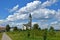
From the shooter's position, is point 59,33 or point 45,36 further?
point 59,33

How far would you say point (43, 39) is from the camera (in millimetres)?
27328

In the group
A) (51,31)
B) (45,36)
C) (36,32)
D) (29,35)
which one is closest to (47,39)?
(45,36)

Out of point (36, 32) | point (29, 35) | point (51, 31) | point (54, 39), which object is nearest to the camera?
point (54, 39)

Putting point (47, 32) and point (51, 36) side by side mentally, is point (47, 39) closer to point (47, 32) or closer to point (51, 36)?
point (47, 32)

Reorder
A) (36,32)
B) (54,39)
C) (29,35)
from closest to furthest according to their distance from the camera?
(54,39) < (36,32) < (29,35)

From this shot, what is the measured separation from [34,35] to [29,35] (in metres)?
3.44

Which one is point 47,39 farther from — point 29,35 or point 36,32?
point 29,35

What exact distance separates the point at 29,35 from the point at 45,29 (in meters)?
10.3

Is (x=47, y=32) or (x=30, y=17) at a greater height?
(x=30, y=17)

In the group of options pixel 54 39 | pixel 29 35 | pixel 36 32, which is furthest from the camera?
pixel 29 35

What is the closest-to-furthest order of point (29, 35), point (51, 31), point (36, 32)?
point (51, 31)
point (36, 32)
point (29, 35)

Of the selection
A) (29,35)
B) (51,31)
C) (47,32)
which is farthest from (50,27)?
(29,35)

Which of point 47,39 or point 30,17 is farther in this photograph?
point 30,17

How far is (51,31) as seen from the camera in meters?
29.2
